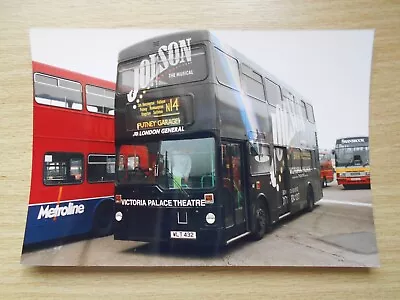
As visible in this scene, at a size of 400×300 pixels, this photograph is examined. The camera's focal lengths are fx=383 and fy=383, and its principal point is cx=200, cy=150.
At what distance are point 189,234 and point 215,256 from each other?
0.19 m

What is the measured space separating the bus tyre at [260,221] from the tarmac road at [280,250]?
35 mm

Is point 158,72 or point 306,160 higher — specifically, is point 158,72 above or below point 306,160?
above

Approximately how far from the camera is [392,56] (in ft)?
7.50

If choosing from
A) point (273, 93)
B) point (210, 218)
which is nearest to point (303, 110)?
point (273, 93)

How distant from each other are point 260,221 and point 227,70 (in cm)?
89

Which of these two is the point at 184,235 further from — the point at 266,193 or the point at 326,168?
the point at 326,168

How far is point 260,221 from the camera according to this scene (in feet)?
Result: 7.28

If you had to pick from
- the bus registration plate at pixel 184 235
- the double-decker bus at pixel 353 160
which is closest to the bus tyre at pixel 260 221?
the bus registration plate at pixel 184 235

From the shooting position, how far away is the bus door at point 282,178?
2.34m

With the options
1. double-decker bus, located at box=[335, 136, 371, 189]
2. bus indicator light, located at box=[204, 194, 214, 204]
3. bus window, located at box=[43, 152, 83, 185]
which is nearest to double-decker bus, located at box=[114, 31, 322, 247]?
bus indicator light, located at box=[204, 194, 214, 204]

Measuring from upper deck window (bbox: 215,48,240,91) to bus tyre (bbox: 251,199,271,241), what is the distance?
705mm

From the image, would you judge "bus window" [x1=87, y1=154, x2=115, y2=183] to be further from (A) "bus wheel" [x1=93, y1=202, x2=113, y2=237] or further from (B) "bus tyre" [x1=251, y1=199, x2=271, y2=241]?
(B) "bus tyre" [x1=251, y1=199, x2=271, y2=241]

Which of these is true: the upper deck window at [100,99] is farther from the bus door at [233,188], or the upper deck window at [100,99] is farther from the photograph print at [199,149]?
the bus door at [233,188]

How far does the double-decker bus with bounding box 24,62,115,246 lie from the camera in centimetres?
220
